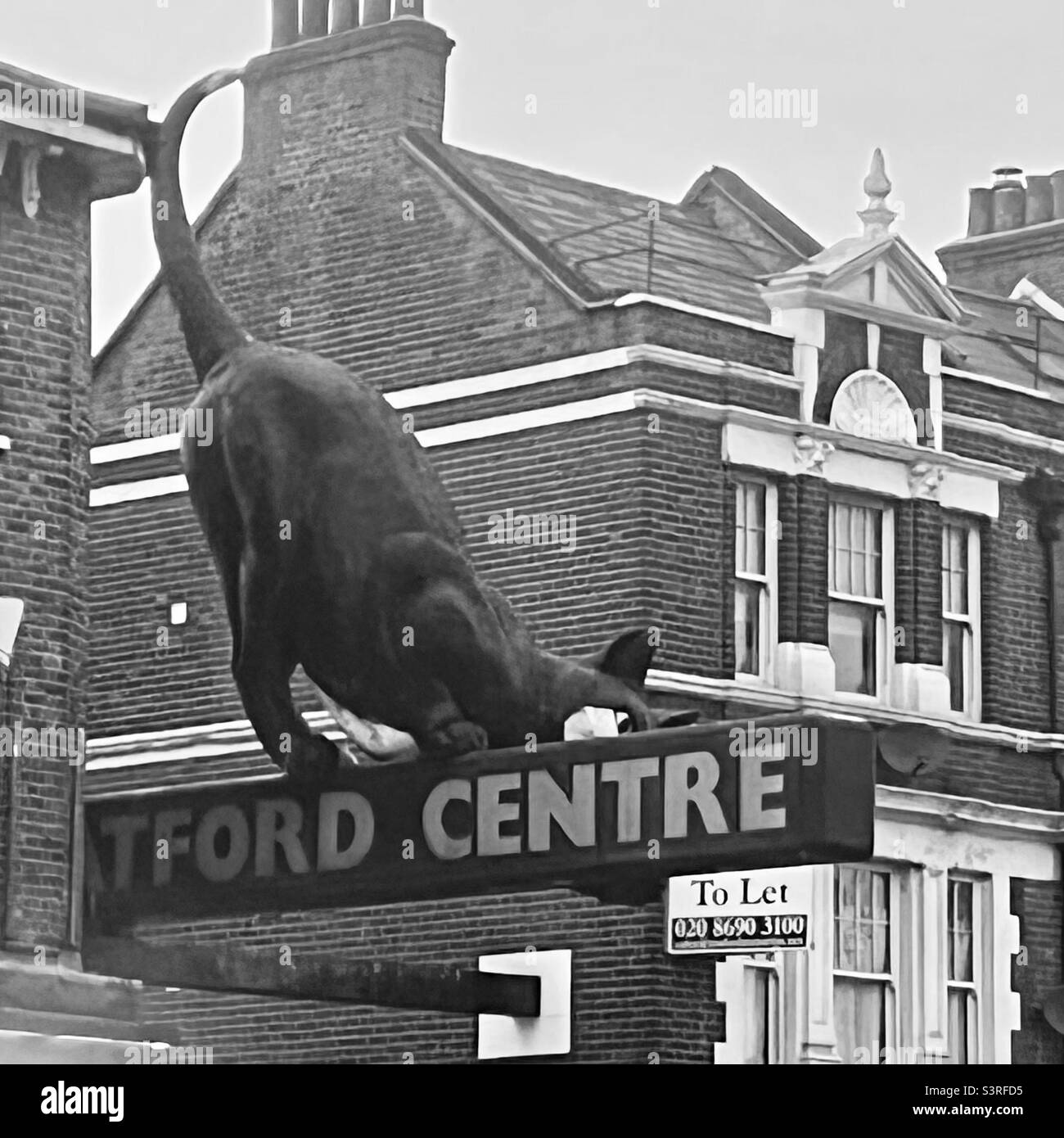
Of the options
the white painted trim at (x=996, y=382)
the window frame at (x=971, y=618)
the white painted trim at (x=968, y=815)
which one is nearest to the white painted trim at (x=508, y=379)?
the white painted trim at (x=996, y=382)

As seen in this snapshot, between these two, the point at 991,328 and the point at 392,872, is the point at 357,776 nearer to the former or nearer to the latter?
the point at 392,872

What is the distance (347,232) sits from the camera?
3088cm

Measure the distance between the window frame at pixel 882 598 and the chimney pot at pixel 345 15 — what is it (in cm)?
697

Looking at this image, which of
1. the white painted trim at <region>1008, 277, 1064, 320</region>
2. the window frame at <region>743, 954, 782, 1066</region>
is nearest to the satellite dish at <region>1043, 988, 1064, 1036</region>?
the window frame at <region>743, 954, 782, 1066</region>

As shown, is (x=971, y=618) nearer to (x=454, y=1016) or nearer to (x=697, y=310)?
(x=697, y=310)

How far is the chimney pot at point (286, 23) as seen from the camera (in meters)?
32.0

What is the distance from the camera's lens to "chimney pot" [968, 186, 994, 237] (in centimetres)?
3791

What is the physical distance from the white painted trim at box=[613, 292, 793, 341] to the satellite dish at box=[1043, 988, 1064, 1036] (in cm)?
656

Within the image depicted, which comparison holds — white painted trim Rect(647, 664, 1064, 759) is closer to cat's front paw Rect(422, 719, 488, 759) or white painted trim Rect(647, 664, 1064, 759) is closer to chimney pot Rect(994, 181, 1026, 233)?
cat's front paw Rect(422, 719, 488, 759)

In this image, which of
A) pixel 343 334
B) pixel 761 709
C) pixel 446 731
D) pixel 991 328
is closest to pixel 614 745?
pixel 446 731

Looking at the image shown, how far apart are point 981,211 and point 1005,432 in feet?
26.4

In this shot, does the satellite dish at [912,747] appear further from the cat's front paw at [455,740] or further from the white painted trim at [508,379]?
the cat's front paw at [455,740]
